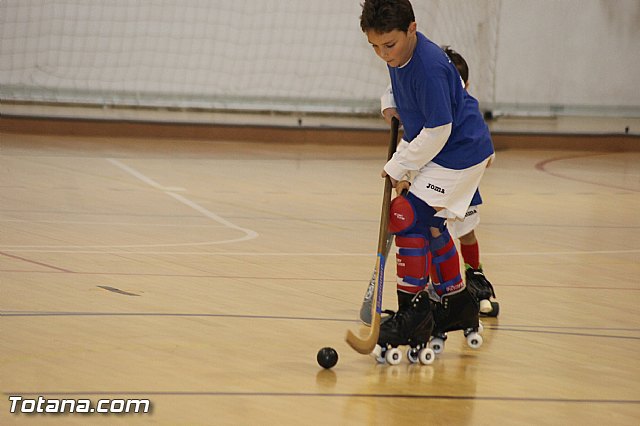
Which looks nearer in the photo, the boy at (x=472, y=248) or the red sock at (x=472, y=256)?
the boy at (x=472, y=248)

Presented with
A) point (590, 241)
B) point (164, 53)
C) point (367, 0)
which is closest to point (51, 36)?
point (164, 53)

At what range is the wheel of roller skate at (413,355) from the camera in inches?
137

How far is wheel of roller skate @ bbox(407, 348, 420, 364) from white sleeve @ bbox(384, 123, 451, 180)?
553mm

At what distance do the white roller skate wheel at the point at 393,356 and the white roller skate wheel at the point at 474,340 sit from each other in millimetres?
345

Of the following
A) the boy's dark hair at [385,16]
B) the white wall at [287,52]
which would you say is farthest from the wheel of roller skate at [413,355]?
the white wall at [287,52]

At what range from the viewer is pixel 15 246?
520 centimetres

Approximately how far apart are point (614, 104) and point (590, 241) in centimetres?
666

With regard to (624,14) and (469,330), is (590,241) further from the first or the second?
(624,14)

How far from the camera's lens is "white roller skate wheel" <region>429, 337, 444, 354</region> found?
11.9 ft

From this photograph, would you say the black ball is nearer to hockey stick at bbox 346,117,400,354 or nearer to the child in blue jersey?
hockey stick at bbox 346,117,400,354

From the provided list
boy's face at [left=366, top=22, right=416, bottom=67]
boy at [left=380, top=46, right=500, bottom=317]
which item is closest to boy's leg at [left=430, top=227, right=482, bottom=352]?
boy at [left=380, top=46, right=500, bottom=317]

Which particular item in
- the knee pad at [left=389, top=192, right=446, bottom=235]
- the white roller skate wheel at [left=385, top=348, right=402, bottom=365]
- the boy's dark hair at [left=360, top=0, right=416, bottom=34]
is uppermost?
the boy's dark hair at [left=360, top=0, right=416, bottom=34]

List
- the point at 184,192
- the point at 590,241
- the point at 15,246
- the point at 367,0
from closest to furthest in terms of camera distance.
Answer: the point at 367,0, the point at 15,246, the point at 590,241, the point at 184,192

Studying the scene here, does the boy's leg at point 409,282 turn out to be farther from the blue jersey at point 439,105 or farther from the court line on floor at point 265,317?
the court line on floor at point 265,317
